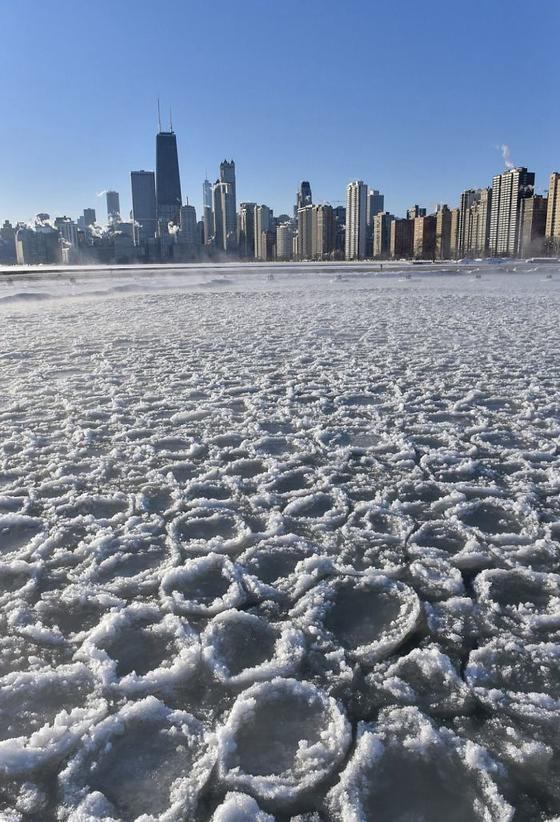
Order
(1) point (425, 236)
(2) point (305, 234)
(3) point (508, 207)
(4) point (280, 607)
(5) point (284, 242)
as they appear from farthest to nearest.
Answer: (5) point (284, 242)
(2) point (305, 234)
(1) point (425, 236)
(3) point (508, 207)
(4) point (280, 607)

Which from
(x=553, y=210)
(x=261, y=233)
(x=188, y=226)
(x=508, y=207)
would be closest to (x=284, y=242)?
(x=261, y=233)

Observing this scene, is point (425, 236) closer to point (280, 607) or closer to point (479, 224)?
point (479, 224)

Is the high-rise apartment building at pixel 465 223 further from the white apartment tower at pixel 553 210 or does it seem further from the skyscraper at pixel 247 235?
the skyscraper at pixel 247 235

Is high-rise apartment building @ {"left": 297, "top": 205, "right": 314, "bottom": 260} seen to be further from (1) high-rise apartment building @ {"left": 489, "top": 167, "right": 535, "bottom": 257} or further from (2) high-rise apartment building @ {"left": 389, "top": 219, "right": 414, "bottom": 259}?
(1) high-rise apartment building @ {"left": 489, "top": 167, "right": 535, "bottom": 257}

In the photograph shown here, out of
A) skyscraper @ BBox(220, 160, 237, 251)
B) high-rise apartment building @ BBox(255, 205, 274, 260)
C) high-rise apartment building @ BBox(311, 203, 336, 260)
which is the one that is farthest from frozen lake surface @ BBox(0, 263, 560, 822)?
skyscraper @ BBox(220, 160, 237, 251)

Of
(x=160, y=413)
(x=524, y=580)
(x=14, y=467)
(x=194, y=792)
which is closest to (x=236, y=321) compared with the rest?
(x=160, y=413)

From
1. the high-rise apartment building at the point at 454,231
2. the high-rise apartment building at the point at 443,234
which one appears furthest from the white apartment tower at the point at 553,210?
the high-rise apartment building at the point at 454,231
